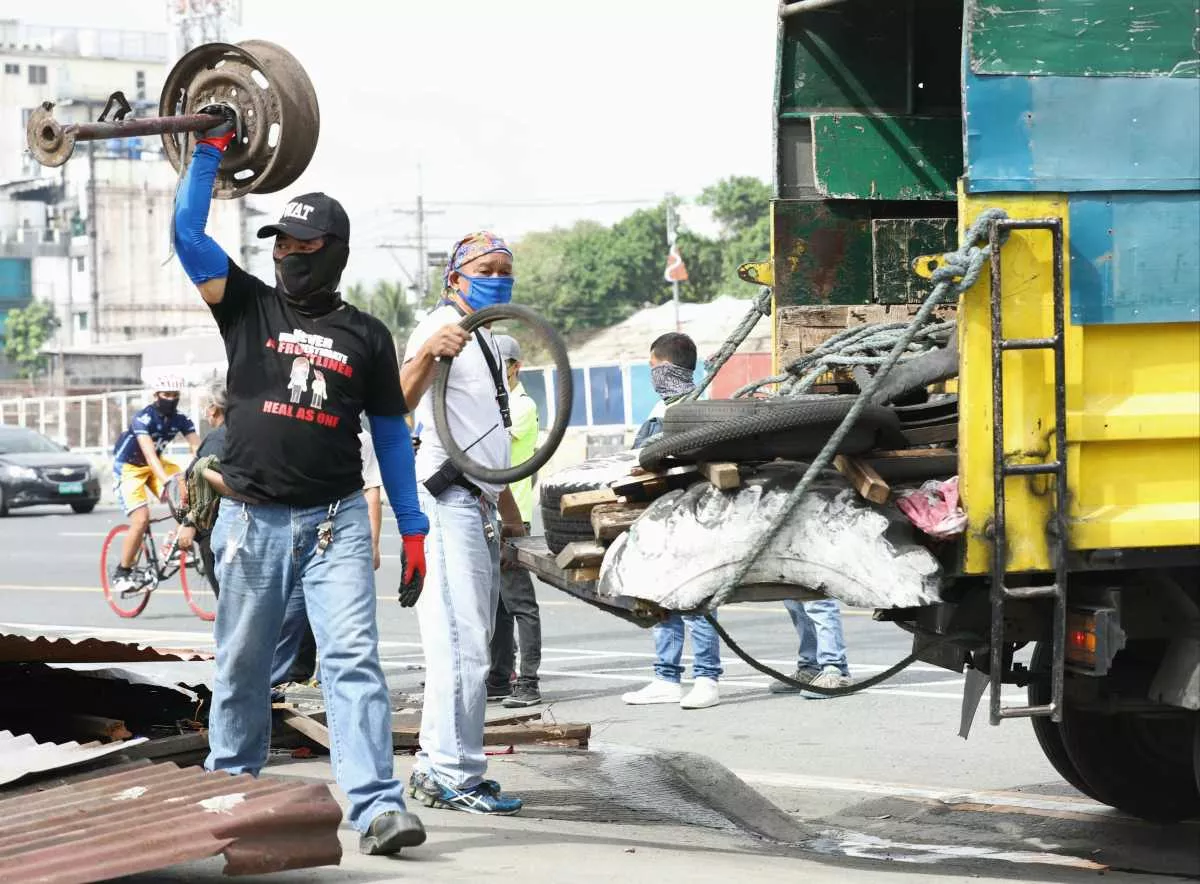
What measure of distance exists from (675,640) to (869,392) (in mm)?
4925

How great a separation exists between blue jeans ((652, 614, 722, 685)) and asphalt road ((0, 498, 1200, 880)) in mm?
236

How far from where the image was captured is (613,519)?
562cm

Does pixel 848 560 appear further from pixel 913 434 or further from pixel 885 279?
pixel 885 279

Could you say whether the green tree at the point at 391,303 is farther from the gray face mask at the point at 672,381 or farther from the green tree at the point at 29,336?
the gray face mask at the point at 672,381

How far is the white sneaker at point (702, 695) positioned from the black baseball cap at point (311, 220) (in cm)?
468

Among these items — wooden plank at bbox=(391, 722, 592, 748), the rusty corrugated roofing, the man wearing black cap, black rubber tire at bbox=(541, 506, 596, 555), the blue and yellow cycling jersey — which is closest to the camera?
the rusty corrugated roofing

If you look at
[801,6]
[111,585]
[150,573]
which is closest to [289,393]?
[801,6]

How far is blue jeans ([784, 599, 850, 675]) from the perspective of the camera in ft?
32.2

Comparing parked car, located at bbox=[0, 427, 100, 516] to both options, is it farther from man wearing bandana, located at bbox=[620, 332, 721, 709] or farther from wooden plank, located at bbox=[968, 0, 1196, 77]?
wooden plank, located at bbox=[968, 0, 1196, 77]

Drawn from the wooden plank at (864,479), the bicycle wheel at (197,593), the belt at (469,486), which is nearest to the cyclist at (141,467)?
the bicycle wheel at (197,593)

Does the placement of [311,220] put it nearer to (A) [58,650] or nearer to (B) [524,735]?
(A) [58,650]

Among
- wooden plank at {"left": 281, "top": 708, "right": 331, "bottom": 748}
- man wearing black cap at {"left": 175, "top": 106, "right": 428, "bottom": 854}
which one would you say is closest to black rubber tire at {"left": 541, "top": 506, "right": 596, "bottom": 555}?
man wearing black cap at {"left": 175, "top": 106, "right": 428, "bottom": 854}

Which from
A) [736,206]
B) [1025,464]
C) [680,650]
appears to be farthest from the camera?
[736,206]

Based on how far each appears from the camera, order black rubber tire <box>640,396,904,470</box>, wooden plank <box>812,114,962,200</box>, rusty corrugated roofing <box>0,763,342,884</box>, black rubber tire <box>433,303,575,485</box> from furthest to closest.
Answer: wooden plank <box>812,114,962,200</box> → black rubber tire <box>433,303,575,485</box> → black rubber tire <box>640,396,904,470</box> → rusty corrugated roofing <box>0,763,342,884</box>
